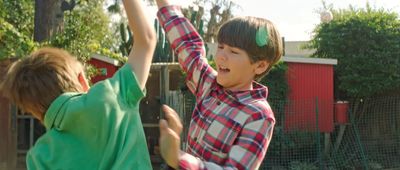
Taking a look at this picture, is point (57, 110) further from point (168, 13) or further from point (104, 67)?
point (104, 67)

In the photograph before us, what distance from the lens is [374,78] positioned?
13.0 metres

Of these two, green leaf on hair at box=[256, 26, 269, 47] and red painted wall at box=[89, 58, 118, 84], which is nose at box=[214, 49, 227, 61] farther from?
red painted wall at box=[89, 58, 118, 84]

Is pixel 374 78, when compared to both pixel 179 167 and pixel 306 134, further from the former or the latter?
pixel 179 167

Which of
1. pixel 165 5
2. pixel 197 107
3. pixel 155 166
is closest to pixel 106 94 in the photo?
pixel 197 107

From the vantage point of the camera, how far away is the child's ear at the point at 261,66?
6.57 feet

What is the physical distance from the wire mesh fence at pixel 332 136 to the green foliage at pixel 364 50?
0.51 meters

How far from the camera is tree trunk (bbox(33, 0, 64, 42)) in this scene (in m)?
12.6

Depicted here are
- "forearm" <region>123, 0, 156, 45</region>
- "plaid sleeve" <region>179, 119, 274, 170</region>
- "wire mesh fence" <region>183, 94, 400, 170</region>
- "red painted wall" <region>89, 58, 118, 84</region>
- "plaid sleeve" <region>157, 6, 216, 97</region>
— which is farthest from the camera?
"red painted wall" <region>89, 58, 118, 84</region>

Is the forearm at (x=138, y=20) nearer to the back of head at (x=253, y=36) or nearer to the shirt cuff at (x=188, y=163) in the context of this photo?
the back of head at (x=253, y=36)

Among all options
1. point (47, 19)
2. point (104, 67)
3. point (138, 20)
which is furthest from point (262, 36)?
point (104, 67)

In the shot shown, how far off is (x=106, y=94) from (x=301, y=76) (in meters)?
12.0

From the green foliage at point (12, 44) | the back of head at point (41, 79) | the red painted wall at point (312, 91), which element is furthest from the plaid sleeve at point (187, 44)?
the red painted wall at point (312, 91)

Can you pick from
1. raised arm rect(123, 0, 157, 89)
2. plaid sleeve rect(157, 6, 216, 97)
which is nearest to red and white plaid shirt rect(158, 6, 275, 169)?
plaid sleeve rect(157, 6, 216, 97)

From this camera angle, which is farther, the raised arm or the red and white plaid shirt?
the raised arm
